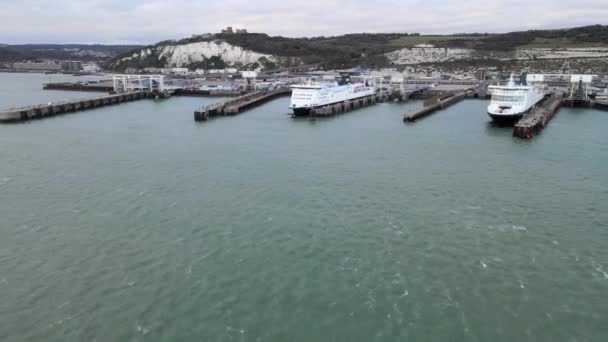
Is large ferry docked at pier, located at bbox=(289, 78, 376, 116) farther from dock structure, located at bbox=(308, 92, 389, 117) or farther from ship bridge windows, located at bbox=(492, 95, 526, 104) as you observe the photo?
ship bridge windows, located at bbox=(492, 95, 526, 104)

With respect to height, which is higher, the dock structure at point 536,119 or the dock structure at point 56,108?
the dock structure at point 56,108

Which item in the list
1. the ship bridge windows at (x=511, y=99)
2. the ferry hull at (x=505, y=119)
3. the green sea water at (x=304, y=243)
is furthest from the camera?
the ship bridge windows at (x=511, y=99)

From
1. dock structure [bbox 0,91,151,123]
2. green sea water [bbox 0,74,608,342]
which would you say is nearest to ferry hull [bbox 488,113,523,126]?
green sea water [bbox 0,74,608,342]

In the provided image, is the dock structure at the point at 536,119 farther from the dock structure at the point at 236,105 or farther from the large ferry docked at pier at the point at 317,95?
the dock structure at the point at 236,105

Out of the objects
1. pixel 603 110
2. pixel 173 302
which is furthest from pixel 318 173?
pixel 603 110

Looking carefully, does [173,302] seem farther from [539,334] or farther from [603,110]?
[603,110]

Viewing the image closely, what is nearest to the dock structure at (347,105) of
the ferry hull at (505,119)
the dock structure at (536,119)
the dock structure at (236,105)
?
the dock structure at (236,105)
